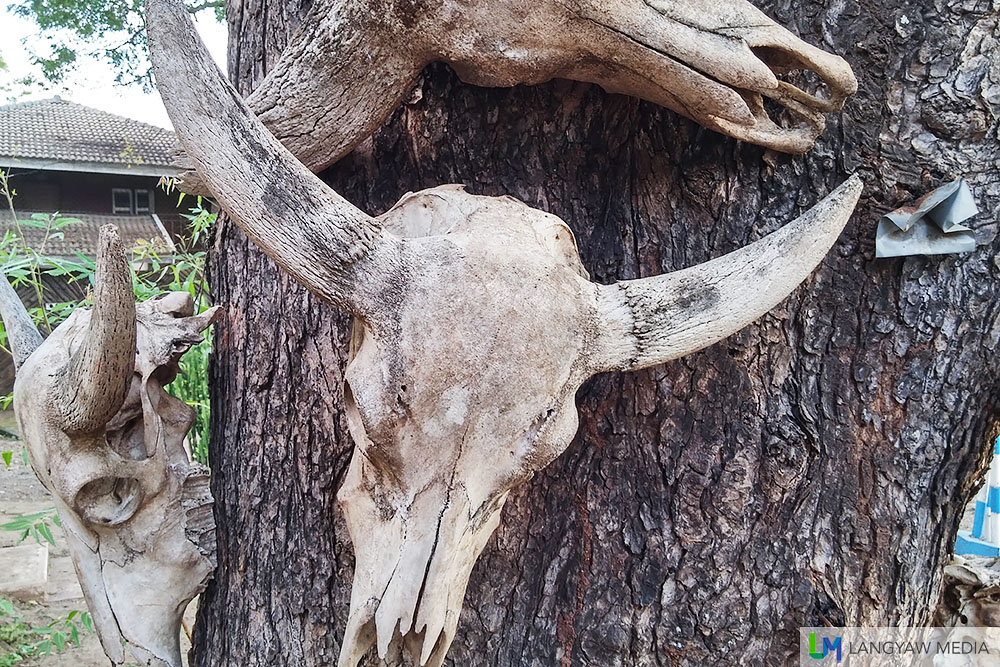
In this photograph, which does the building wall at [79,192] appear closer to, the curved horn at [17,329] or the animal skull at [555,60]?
the curved horn at [17,329]

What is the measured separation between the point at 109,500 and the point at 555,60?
1.01 meters

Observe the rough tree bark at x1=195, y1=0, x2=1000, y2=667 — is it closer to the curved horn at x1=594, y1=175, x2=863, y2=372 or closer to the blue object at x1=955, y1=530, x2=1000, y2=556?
the curved horn at x1=594, y1=175, x2=863, y2=372

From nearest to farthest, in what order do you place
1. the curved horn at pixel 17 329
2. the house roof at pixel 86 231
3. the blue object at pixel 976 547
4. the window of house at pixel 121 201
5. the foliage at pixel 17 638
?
the curved horn at pixel 17 329 < the foliage at pixel 17 638 < the blue object at pixel 976 547 < the house roof at pixel 86 231 < the window of house at pixel 121 201

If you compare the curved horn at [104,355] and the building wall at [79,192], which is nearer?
the curved horn at [104,355]

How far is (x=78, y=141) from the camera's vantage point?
9.32 meters

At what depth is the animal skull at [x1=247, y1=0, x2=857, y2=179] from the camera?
0.97 meters

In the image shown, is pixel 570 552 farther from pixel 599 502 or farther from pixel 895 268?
pixel 895 268

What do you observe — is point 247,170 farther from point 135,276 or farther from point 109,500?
point 135,276

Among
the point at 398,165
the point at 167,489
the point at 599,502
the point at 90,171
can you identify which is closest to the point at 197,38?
the point at 398,165

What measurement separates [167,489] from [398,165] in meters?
0.70

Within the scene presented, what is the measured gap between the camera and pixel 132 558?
1.23 m

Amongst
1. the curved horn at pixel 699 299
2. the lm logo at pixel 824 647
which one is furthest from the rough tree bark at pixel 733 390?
the curved horn at pixel 699 299

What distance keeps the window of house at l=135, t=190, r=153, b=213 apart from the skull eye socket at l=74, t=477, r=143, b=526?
930 cm

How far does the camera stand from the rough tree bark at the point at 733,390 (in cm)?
116
